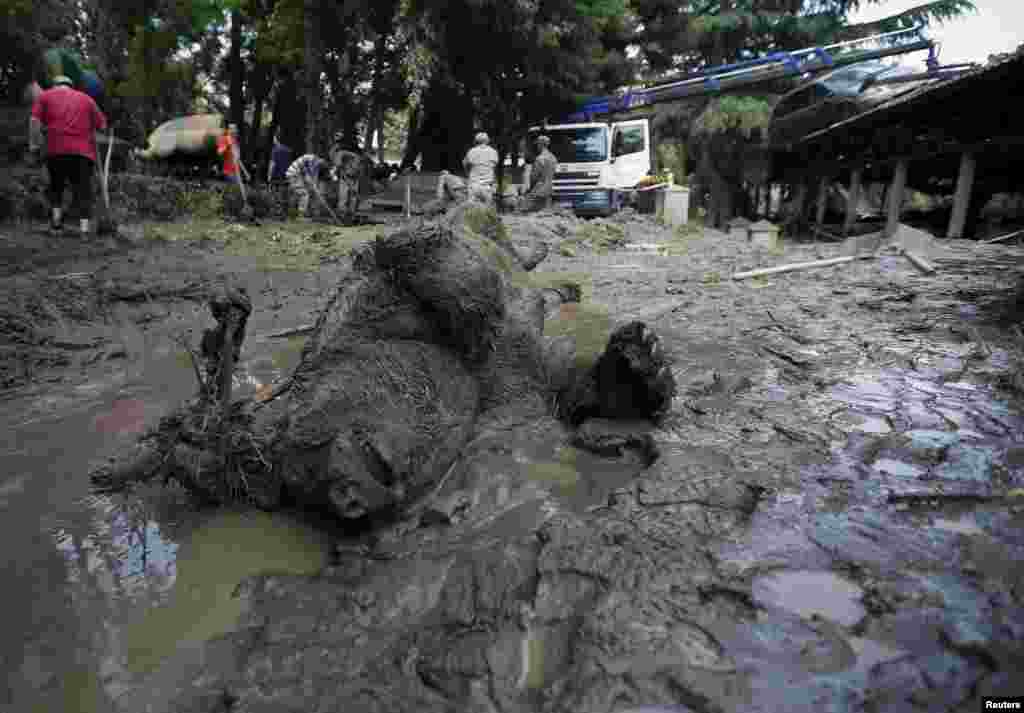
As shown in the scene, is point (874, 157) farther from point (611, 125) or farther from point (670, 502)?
point (670, 502)

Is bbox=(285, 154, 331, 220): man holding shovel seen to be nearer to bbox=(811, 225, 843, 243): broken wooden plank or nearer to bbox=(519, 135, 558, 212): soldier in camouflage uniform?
bbox=(519, 135, 558, 212): soldier in camouflage uniform

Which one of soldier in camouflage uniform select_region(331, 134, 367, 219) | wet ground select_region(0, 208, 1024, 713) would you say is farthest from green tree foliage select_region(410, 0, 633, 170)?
wet ground select_region(0, 208, 1024, 713)

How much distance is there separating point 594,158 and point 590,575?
15.5 m

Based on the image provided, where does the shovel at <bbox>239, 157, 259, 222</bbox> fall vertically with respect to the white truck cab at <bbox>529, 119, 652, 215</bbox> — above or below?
below

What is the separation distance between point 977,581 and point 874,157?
13.0m

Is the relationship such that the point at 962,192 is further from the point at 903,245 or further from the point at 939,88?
the point at 903,245

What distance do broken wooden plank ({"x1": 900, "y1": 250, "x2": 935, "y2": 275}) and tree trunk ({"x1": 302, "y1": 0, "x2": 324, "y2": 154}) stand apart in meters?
12.5

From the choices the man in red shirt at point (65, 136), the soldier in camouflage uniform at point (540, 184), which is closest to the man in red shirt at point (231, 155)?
the man in red shirt at point (65, 136)

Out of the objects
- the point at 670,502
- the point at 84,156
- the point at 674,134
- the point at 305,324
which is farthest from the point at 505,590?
the point at 674,134

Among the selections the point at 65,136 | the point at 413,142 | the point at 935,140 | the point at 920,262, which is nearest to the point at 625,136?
the point at 413,142

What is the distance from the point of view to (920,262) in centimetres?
652

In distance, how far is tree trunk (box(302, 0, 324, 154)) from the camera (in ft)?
46.0

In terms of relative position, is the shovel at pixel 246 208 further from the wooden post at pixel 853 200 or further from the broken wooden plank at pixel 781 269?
the wooden post at pixel 853 200

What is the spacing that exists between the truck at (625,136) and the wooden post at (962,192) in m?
7.28
